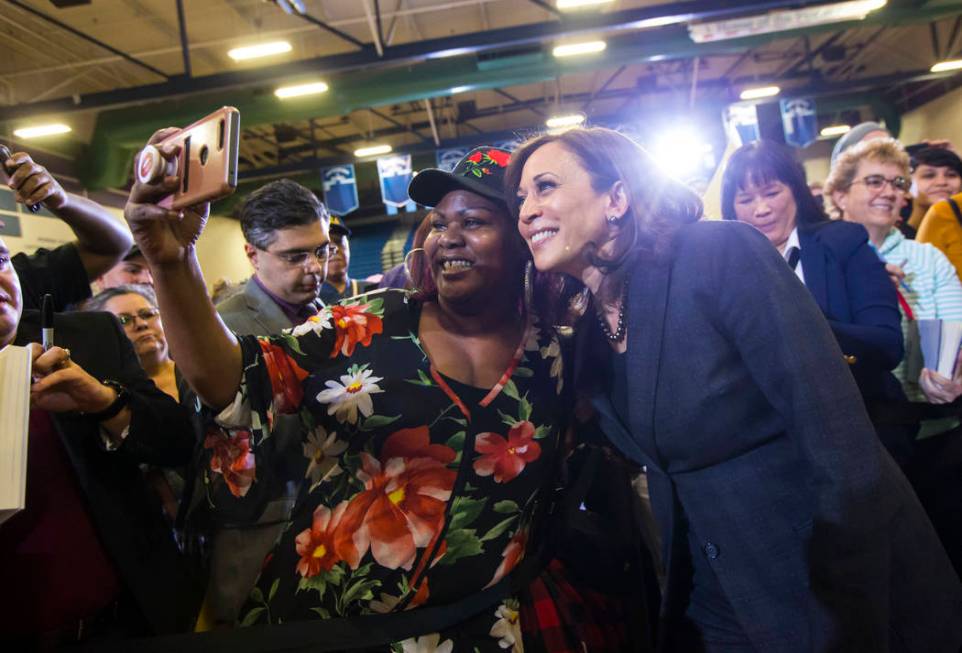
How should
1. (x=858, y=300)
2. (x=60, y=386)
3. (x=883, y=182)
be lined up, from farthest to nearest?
(x=883, y=182) < (x=858, y=300) < (x=60, y=386)

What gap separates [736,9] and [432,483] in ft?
26.9

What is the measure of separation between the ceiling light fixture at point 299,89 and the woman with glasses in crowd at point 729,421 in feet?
26.9

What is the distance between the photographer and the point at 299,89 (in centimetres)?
895

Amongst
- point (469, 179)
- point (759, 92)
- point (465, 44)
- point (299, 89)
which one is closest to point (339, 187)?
point (299, 89)

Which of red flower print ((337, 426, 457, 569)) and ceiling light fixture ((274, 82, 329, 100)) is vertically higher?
ceiling light fixture ((274, 82, 329, 100))

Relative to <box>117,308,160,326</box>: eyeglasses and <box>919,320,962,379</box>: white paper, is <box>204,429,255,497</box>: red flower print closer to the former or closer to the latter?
<box>117,308,160,326</box>: eyeglasses

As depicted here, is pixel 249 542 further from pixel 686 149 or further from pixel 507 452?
pixel 686 149

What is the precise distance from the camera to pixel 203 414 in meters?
1.30

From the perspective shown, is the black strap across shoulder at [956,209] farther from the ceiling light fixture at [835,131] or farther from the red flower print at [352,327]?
the ceiling light fixture at [835,131]

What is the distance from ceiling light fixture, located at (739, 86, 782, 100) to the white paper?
11.0 m

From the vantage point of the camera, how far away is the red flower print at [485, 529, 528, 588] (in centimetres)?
140

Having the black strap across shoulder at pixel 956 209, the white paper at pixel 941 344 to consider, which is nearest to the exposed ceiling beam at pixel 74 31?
the black strap across shoulder at pixel 956 209

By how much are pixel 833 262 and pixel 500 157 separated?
135 cm

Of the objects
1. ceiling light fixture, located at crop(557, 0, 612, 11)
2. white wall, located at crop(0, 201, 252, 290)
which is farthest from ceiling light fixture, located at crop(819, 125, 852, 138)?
white wall, located at crop(0, 201, 252, 290)
